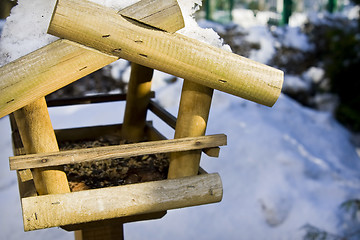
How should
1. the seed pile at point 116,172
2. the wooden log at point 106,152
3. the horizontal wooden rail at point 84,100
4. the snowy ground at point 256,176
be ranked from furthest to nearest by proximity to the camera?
the snowy ground at point 256,176 < the horizontal wooden rail at point 84,100 < the seed pile at point 116,172 < the wooden log at point 106,152

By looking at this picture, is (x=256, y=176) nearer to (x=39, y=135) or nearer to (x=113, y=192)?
(x=113, y=192)

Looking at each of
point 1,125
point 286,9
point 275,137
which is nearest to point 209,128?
point 275,137

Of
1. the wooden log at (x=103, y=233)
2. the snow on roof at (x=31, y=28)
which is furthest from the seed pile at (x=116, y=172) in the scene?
the snow on roof at (x=31, y=28)

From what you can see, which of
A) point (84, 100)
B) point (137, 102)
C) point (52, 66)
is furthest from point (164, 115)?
point (52, 66)

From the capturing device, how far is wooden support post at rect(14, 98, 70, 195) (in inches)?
57.5

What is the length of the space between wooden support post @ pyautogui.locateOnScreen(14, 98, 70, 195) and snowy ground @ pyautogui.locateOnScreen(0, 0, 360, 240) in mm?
2700

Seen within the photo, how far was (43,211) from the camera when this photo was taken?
146 centimetres

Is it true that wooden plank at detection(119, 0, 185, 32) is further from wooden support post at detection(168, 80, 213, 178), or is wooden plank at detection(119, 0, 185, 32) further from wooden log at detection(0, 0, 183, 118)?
wooden support post at detection(168, 80, 213, 178)

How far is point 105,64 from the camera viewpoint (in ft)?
4.55

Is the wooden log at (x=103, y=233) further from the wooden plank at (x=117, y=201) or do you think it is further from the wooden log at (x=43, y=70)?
the wooden log at (x=43, y=70)

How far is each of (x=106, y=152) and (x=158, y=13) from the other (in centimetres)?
49

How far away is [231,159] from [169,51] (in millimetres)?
3446

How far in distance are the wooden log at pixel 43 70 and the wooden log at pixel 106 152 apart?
0.18 metres

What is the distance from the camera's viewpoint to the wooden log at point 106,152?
1406mm
